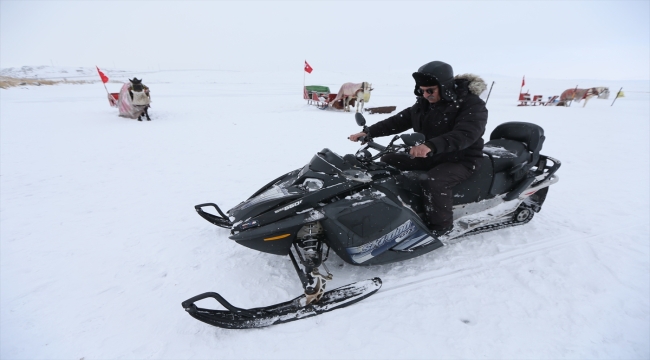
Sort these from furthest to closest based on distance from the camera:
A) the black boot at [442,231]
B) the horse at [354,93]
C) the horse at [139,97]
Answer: the horse at [354,93]
the horse at [139,97]
the black boot at [442,231]

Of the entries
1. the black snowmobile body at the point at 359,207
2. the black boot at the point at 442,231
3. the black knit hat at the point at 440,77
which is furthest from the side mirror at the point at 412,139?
the black boot at the point at 442,231

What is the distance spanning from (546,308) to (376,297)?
142 cm

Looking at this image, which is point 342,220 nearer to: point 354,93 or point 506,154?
point 506,154

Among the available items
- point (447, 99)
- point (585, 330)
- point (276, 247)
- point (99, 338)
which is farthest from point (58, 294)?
point (585, 330)

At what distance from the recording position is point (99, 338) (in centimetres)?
208

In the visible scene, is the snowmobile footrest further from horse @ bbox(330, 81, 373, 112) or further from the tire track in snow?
horse @ bbox(330, 81, 373, 112)

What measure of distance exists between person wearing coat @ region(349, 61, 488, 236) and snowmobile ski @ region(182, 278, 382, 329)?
0.98 m

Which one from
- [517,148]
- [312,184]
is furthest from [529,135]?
[312,184]

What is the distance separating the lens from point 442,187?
2.71 metres

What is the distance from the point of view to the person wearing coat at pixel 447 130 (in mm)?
2595

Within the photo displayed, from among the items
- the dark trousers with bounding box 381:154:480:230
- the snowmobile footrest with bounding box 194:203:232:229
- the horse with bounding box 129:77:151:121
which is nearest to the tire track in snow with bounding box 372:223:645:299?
the dark trousers with bounding box 381:154:480:230

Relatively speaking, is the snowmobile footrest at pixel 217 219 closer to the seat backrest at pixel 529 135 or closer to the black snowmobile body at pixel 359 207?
the black snowmobile body at pixel 359 207

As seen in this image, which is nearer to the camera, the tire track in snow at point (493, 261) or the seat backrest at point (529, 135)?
the tire track in snow at point (493, 261)

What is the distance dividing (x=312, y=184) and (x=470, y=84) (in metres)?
1.87
